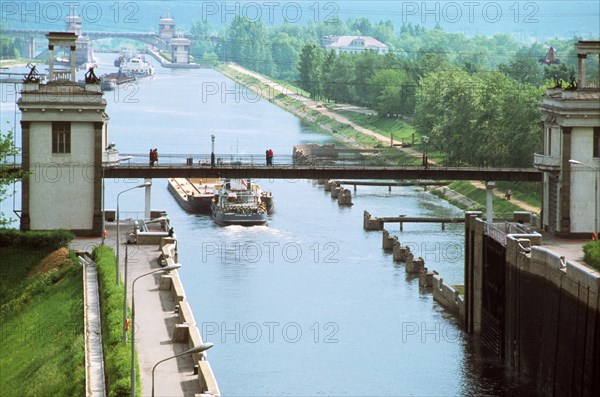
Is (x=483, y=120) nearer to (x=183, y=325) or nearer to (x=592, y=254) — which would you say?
(x=592, y=254)

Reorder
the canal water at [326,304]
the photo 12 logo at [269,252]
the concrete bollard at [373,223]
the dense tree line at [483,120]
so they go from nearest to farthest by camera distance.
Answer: the canal water at [326,304] → the photo 12 logo at [269,252] → the concrete bollard at [373,223] → the dense tree line at [483,120]

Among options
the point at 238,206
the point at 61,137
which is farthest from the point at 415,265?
the point at 238,206

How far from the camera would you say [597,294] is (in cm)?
5612

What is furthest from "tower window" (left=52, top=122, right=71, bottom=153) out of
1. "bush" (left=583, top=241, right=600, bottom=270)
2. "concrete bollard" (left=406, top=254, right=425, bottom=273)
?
"bush" (left=583, top=241, right=600, bottom=270)

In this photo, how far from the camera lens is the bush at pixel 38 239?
73938 mm

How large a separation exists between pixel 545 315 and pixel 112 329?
16.6 metres

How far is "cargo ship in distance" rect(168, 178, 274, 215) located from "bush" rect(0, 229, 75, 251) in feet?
137

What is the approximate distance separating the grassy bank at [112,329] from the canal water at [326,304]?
4453 mm

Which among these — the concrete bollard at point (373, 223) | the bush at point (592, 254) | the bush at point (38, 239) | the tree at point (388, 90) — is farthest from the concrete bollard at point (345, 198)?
the tree at point (388, 90)

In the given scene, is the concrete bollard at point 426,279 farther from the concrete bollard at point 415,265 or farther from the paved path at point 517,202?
the paved path at point 517,202

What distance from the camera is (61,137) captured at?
77.1 m

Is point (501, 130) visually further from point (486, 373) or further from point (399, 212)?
point (486, 373)

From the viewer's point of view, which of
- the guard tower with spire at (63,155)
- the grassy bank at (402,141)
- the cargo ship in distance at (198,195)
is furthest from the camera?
the cargo ship in distance at (198,195)

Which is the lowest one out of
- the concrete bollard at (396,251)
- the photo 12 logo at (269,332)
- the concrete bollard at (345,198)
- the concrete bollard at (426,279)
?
the photo 12 logo at (269,332)
